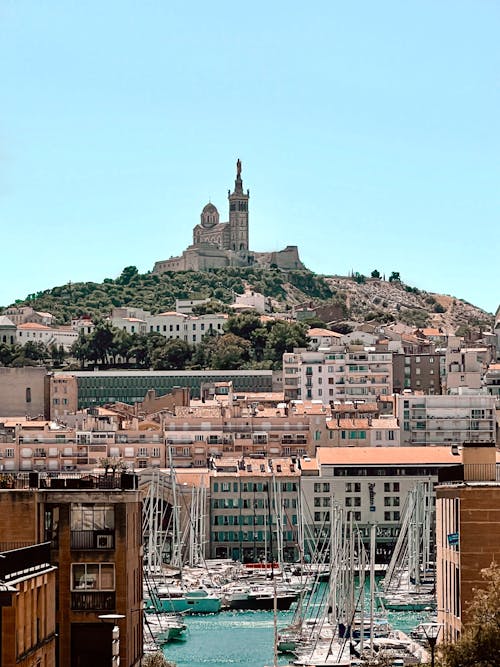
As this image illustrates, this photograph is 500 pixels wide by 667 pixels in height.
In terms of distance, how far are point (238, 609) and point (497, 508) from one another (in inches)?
2024

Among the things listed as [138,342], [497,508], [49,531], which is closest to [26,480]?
[49,531]

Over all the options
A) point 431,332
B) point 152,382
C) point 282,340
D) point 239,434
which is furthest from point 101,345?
point 239,434

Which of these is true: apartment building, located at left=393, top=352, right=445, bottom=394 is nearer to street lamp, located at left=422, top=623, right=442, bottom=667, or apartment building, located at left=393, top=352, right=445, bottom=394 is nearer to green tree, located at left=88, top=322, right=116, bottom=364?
green tree, located at left=88, top=322, right=116, bottom=364

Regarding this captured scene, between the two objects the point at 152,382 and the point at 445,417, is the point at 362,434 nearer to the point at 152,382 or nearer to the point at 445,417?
the point at 445,417

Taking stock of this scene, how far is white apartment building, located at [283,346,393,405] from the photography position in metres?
134

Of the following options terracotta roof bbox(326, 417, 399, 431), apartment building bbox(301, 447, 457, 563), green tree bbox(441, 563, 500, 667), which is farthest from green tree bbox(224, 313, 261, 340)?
green tree bbox(441, 563, 500, 667)

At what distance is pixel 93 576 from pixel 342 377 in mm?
105112

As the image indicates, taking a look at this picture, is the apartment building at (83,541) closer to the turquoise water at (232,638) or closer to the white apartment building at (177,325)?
the turquoise water at (232,638)

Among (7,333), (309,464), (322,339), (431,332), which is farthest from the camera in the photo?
(431,332)

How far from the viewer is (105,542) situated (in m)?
29.8

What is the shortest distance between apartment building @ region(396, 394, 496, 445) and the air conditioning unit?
88.6 meters

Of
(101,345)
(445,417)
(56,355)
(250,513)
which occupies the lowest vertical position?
(250,513)

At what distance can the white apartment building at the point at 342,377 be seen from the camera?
133875 mm

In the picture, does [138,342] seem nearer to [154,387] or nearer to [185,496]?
[154,387]
